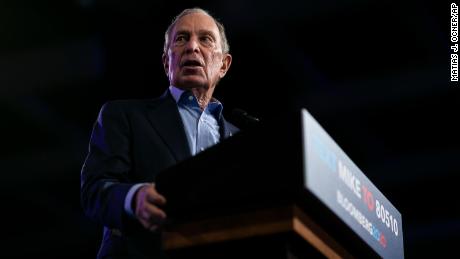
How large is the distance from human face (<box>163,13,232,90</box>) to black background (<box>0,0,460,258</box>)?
1.41 metres

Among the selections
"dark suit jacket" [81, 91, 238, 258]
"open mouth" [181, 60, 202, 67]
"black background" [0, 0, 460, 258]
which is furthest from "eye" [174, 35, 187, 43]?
"black background" [0, 0, 460, 258]

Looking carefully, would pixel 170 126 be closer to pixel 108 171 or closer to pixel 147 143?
pixel 147 143

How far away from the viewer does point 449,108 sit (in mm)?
3998

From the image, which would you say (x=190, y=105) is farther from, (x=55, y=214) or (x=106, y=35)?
(x=55, y=214)

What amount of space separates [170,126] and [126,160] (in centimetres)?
13

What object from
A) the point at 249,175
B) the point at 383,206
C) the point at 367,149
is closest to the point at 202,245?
the point at 249,175

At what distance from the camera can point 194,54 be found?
1555mm

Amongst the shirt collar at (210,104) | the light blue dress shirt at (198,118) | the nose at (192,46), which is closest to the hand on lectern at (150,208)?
the light blue dress shirt at (198,118)

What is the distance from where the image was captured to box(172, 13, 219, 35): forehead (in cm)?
166

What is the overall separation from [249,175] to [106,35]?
253 cm

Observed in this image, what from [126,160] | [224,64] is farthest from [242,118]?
[224,64]

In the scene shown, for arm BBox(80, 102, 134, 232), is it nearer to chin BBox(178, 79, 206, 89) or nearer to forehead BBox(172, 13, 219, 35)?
chin BBox(178, 79, 206, 89)

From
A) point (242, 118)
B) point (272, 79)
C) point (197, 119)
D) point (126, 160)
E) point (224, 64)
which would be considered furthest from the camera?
point (272, 79)

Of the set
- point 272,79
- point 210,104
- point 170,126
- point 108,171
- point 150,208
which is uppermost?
point 272,79
